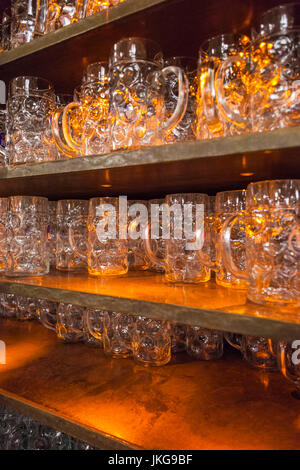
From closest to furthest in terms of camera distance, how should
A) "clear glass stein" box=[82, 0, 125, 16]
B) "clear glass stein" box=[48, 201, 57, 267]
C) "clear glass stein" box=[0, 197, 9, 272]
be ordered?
"clear glass stein" box=[82, 0, 125, 16]
"clear glass stein" box=[0, 197, 9, 272]
"clear glass stein" box=[48, 201, 57, 267]

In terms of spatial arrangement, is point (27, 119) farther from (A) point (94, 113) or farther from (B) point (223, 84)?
(B) point (223, 84)

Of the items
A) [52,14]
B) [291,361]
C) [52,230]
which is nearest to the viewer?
[291,361]

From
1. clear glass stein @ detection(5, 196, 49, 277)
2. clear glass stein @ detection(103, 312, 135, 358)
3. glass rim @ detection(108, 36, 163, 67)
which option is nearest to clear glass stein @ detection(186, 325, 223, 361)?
clear glass stein @ detection(103, 312, 135, 358)

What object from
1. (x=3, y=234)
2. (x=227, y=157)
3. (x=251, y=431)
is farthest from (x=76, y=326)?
(x=227, y=157)

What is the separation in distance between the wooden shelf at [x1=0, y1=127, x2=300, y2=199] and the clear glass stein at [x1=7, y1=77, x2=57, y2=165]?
0.29 feet

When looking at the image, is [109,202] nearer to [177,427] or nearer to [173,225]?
[173,225]

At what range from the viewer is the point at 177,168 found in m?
0.79

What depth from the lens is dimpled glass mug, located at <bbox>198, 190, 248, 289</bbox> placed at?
91cm

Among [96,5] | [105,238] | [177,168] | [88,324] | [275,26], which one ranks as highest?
[96,5]

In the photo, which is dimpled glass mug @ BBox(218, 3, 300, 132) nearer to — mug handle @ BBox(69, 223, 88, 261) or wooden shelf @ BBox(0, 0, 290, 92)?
wooden shelf @ BBox(0, 0, 290, 92)

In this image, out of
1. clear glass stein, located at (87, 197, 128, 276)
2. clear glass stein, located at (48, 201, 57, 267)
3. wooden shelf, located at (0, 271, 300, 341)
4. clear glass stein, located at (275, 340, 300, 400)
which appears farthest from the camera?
clear glass stein, located at (48, 201, 57, 267)

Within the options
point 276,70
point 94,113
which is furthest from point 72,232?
point 276,70

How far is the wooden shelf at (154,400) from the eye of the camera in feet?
2.52

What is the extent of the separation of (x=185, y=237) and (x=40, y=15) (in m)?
0.79
